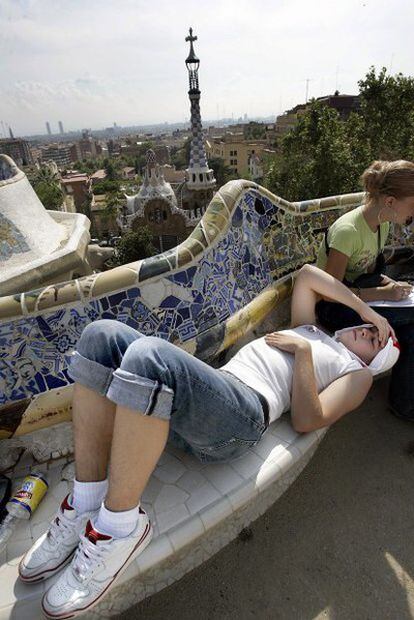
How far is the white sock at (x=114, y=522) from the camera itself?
148 cm

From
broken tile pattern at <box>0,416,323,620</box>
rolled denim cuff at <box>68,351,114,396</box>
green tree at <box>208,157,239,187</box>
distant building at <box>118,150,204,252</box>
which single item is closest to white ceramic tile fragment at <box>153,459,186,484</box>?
broken tile pattern at <box>0,416,323,620</box>

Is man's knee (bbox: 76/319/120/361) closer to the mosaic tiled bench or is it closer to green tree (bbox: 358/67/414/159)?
the mosaic tiled bench

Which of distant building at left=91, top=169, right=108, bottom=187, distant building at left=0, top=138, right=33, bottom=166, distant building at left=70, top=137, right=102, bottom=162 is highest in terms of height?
distant building at left=0, top=138, right=33, bottom=166

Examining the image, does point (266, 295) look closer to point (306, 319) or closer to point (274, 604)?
point (306, 319)

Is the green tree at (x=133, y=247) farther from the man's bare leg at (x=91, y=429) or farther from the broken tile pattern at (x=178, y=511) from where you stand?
the man's bare leg at (x=91, y=429)

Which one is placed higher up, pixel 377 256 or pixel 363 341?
pixel 377 256

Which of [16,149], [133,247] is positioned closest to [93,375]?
[133,247]

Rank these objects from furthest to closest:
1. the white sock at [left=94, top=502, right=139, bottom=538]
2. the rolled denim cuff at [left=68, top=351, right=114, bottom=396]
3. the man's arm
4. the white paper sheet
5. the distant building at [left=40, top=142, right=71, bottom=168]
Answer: the distant building at [left=40, top=142, right=71, bottom=168] < the white paper sheet < the man's arm < the rolled denim cuff at [left=68, top=351, right=114, bottom=396] < the white sock at [left=94, top=502, right=139, bottom=538]

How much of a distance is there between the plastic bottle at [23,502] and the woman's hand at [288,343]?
1.32 m

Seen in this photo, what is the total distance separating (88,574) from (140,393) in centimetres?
65

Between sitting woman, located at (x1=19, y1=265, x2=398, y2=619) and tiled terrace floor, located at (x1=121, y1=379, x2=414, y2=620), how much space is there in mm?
585

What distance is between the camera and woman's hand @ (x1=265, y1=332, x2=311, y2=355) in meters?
2.04

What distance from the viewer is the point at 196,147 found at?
2820 centimetres

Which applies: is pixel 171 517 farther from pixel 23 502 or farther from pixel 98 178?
pixel 98 178
